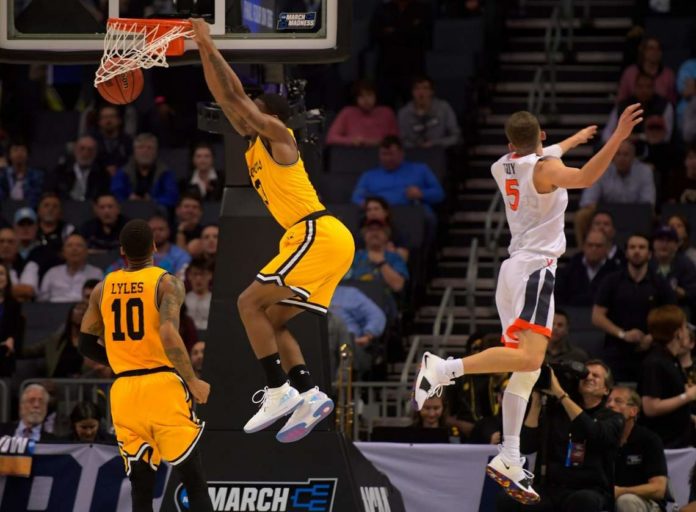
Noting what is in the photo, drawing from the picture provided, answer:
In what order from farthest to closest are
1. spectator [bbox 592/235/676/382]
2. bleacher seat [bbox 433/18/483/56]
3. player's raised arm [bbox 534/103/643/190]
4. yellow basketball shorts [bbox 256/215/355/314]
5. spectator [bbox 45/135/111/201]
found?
bleacher seat [bbox 433/18/483/56] → spectator [bbox 45/135/111/201] → spectator [bbox 592/235/676/382] → yellow basketball shorts [bbox 256/215/355/314] → player's raised arm [bbox 534/103/643/190]

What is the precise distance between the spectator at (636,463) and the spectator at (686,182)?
4361mm

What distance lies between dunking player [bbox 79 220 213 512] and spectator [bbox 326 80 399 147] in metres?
7.60

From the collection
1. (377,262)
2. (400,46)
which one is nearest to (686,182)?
(377,262)

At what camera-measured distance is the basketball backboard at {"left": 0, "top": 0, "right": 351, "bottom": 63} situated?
10.5 meters

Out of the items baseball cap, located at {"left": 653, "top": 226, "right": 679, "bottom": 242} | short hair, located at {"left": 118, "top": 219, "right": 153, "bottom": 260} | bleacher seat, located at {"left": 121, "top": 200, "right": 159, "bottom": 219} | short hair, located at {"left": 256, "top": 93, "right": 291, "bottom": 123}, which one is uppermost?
short hair, located at {"left": 256, "top": 93, "right": 291, "bottom": 123}

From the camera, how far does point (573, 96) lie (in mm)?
18984

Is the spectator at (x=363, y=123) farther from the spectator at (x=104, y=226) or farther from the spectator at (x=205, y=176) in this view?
the spectator at (x=104, y=226)

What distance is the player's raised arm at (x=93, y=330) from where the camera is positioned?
1036 centimetres

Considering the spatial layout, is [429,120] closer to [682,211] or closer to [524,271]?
[682,211]

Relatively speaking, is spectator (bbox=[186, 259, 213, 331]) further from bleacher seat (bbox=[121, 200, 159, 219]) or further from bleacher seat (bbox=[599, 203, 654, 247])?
bleacher seat (bbox=[599, 203, 654, 247])

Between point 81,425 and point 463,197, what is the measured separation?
634cm

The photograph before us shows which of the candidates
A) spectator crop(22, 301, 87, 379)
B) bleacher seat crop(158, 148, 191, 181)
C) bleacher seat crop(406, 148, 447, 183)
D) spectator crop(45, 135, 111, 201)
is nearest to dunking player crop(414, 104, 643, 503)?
spectator crop(22, 301, 87, 379)

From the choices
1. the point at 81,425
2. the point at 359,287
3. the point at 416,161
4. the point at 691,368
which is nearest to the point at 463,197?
the point at 416,161

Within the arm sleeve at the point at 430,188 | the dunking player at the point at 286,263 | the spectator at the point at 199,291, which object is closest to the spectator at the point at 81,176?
the spectator at the point at 199,291
